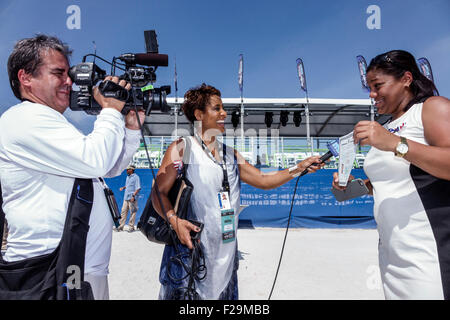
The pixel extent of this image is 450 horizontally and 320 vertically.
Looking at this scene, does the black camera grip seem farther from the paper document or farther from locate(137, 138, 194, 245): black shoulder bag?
the paper document

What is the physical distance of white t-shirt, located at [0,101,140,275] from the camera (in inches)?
43.8

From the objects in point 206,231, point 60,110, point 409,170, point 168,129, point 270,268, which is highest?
point 168,129

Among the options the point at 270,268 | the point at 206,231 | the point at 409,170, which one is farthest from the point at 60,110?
the point at 270,268

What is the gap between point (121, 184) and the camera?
966 centimetres

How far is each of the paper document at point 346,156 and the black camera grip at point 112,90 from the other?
4.04 ft

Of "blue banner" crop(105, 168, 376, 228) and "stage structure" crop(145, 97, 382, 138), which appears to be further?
"stage structure" crop(145, 97, 382, 138)

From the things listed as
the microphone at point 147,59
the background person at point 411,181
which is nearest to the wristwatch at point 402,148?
the background person at point 411,181

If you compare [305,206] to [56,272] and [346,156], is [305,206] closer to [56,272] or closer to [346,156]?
[346,156]

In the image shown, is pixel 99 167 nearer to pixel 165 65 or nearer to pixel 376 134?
pixel 165 65

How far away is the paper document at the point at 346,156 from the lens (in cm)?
160

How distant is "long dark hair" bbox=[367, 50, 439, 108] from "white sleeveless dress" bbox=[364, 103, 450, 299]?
13cm

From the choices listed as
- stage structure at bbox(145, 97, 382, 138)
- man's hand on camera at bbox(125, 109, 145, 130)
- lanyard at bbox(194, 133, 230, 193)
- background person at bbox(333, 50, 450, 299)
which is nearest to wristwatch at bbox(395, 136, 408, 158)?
background person at bbox(333, 50, 450, 299)

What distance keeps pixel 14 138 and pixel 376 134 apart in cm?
158
